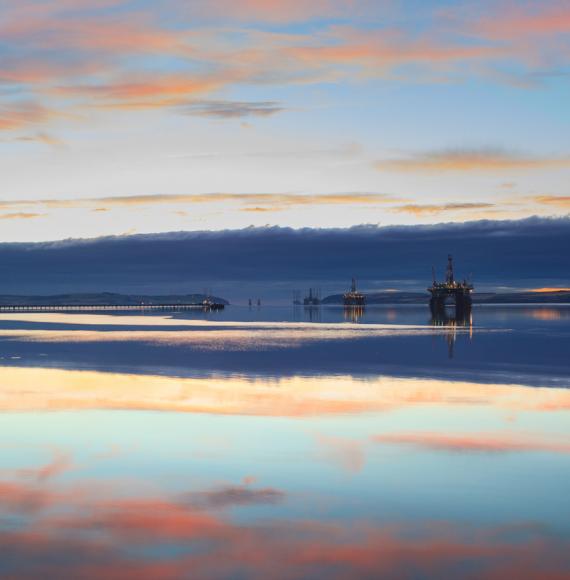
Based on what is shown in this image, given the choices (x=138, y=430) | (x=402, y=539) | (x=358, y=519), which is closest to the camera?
(x=402, y=539)

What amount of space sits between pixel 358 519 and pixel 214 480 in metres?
3.91

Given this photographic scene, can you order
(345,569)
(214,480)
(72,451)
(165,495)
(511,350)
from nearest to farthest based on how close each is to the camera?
(345,569) → (165,495) → (214,480) → (72,451) → (511,350)

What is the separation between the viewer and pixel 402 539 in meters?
12.8

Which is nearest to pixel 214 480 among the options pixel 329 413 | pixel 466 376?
pixel 329 413

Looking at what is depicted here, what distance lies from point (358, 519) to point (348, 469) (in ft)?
13.3

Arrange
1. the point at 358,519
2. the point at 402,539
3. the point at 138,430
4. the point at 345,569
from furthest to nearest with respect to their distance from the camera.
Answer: the point at 138,430, the point at 358,519, the point at 402,539, the point at 345,569

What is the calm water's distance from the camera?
1192 centimetres

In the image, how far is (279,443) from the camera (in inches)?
826

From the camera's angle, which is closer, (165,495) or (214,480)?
(165,495)

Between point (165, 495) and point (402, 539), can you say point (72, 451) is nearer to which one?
point (165, 495)

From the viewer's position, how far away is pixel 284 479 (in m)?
17.0

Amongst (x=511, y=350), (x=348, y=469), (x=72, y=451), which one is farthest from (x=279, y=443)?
(x=511, y=350)

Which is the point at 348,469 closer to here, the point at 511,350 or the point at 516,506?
the point at 516,506

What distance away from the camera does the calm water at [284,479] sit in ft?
39.1
